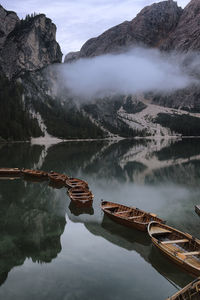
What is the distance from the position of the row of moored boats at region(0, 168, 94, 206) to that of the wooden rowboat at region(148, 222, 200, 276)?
10638 mm

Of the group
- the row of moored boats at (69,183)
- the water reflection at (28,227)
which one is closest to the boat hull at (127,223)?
the water reflection at (28,227)

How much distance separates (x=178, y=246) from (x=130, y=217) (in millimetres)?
5943

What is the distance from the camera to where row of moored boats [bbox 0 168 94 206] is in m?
30.1

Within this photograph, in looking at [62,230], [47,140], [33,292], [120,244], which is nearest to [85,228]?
[62,230]

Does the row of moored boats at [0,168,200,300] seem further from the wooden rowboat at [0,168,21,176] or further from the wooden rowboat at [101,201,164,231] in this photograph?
the wooden rowboat at [0,168,21,176]

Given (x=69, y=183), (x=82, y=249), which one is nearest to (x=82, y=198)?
(x=69, y=183)

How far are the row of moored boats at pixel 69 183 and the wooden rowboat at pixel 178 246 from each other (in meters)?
10.6

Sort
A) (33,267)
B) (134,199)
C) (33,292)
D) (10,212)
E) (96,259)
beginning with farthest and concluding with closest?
(134,199)
(10,212)
(96,259)
(33,267)
(33,292)

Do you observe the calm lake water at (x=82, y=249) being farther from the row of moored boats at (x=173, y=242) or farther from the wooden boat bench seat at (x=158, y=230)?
the wooden boat bench seat at (x=158, y=230)

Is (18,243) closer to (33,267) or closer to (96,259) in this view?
(33,267)

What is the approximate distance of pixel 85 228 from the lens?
24.0 metres

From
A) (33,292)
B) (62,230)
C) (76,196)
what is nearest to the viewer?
(33,292)

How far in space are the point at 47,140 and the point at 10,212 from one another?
526 ft

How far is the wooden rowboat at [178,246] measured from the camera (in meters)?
15.7
